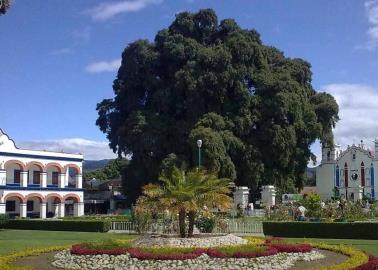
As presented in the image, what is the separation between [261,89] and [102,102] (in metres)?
15.4

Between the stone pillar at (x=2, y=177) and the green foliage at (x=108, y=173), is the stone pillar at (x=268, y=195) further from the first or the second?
the green foliage at (x=108, y=173)

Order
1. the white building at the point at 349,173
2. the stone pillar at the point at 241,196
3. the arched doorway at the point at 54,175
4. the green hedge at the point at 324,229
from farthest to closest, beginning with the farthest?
the white building at the point at 349,173, the arched doorway at the point at 54,175, the stone pillar at the point at 241,196, the green hedge at the point at 324,229

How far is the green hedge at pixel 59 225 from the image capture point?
3399 centimetres

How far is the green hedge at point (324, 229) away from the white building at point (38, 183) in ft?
96.3

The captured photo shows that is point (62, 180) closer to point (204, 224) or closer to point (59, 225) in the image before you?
point (59, 225)

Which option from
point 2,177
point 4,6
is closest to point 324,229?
point 4,6

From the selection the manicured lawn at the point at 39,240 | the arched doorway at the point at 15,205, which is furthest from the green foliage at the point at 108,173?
the manicured lawn at the point at 39,240

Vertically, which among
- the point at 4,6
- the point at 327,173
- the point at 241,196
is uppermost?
the point at 4,6

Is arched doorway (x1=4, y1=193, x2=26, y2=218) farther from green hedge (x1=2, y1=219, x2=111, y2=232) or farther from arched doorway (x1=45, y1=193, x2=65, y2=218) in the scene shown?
green hedge (x1=2, y1=219, x2=111, y2=232)

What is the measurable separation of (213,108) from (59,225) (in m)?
→ 16.5

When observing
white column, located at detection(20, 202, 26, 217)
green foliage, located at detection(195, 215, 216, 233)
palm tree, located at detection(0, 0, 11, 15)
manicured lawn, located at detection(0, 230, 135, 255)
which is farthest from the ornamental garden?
palm tree, located at detection(0, 0, 11, 15)

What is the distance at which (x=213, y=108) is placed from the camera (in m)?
47.0

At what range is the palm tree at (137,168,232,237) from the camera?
1678 cm

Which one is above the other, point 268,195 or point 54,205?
point 268,195
